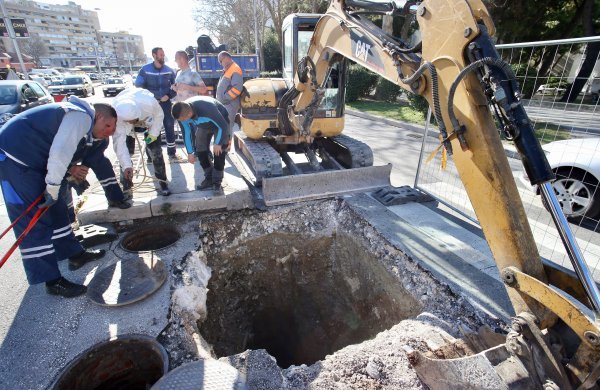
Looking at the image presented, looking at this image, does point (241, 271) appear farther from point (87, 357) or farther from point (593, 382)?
point (593, 382)

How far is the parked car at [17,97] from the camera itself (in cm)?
775

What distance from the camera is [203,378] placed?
1.92 metres

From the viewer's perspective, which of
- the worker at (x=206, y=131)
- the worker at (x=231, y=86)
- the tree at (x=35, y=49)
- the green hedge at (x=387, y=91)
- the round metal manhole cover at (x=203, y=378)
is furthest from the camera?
the tree at (x=35, y=49)

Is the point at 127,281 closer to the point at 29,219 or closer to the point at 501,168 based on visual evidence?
the point at 29,219

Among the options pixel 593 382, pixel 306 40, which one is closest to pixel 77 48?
pixel 306 40

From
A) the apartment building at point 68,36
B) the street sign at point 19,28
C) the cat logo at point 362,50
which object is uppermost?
the apartment building at point 68,36

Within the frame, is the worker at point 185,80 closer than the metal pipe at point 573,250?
No

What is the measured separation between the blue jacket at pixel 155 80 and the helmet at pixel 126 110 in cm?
205

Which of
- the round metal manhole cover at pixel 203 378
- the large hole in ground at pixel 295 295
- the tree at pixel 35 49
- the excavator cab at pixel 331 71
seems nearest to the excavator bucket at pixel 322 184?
the large hole in ground at pixel 295 295

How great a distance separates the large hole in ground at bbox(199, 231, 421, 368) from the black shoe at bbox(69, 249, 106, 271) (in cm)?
114

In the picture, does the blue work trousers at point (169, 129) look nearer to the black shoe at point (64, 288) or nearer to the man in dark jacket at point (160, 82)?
the man in dark jacket at point (160, 82)

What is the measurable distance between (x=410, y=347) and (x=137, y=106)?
3.64 m

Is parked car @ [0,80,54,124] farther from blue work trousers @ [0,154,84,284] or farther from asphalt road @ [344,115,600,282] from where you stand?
asphalt road @ [344,115,600,282]

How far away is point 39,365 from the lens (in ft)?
7.28
